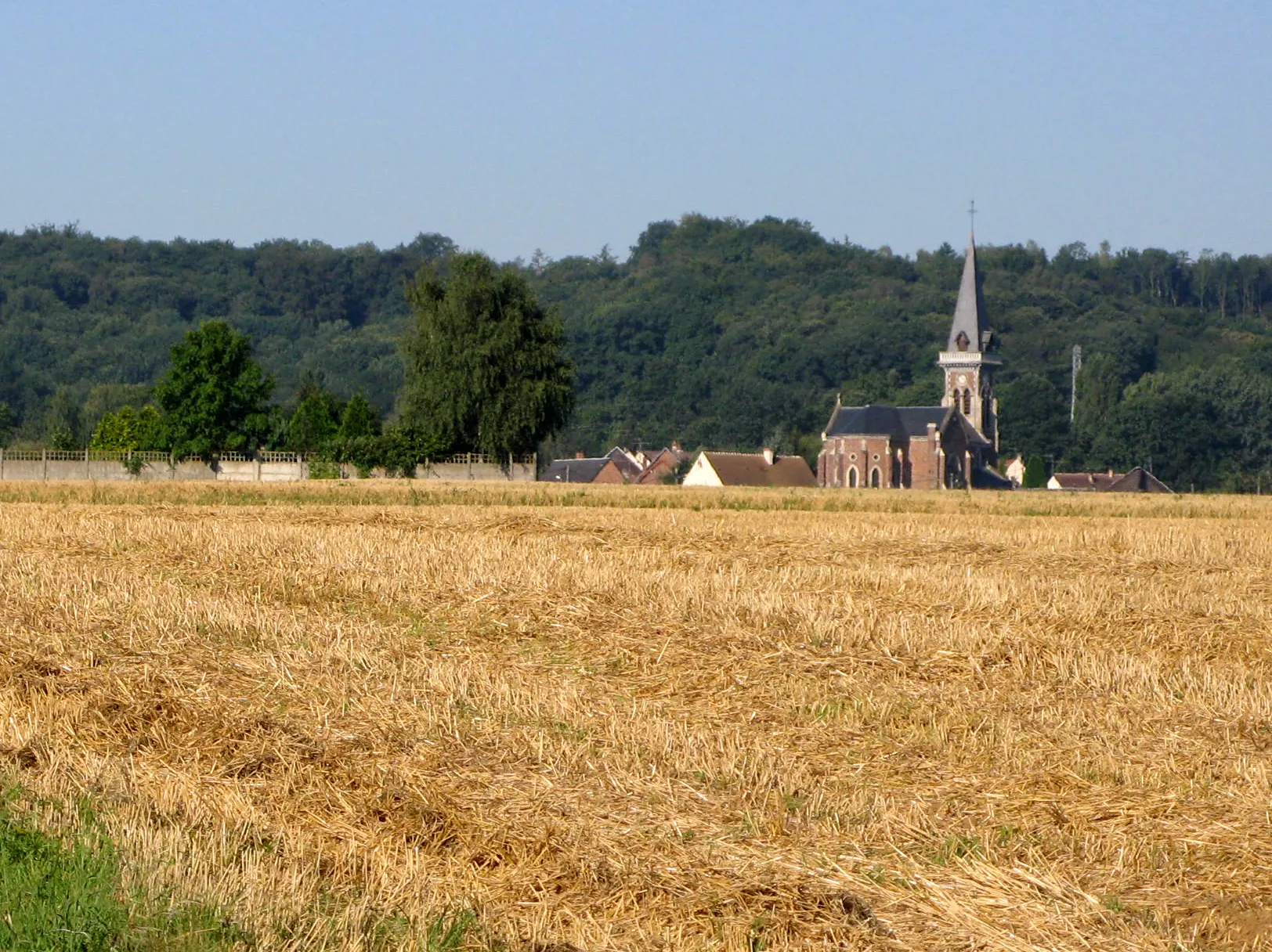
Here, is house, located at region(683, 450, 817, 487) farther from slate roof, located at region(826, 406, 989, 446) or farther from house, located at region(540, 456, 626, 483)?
house, located at region(540, 456, 626, 483)

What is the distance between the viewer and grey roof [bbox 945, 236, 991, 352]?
146 metres

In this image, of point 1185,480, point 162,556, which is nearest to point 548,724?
point 162,556

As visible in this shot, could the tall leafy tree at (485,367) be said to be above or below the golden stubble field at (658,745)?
above

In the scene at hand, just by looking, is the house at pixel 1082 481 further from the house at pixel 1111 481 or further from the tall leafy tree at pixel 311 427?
the tall leafy tree at pixel 311 427

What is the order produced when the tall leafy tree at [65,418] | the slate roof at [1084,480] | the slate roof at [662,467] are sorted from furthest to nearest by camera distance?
the slate roof at [1084,480]
the slate roof at [662,467]
the tall leafy tree at [65,418]

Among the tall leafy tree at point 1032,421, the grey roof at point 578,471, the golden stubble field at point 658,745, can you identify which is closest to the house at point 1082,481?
the tall leafy tree at point 1032,421

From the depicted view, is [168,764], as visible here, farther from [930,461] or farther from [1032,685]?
[930,461]

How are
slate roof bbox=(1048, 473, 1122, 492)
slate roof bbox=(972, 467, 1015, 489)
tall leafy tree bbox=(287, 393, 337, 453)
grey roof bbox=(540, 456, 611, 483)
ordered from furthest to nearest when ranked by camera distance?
1. slate roof bbox=(1048, 473, 1122, 492)
2. grey roof bbox=(540, 456, 611, 483)
3. slate roof bbox=(972, 467, 1015, 489)
4. tall leafy tree bbox=(287, 393, 337, 453)

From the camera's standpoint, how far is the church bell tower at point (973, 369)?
143 metres

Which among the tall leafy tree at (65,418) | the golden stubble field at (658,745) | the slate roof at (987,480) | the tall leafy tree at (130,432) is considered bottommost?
the golden stubble field at (658,745)

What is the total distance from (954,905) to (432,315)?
72.9 m

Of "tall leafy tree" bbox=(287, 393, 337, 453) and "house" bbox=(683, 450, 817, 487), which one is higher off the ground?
"tall leafy tree" bbox=(287, 393, 337, 453)

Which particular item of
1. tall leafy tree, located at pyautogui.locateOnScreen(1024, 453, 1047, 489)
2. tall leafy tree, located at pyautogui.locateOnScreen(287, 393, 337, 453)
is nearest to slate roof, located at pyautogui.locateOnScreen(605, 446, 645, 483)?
tall leafy tree, located at pyautogui.locateOnScreen(1024, 453, 1047, 489)

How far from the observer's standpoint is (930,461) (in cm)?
12456
